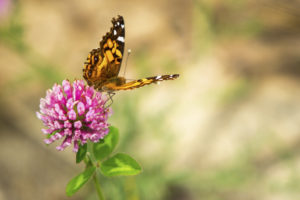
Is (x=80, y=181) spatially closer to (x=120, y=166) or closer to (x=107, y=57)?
(x=120, y=166)

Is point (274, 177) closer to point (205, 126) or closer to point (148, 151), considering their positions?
point (205, 126)

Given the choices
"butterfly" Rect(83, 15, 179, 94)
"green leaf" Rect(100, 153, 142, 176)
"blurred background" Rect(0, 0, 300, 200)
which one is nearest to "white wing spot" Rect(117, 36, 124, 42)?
"butterfly" Rect(83, 15, 179, 94)

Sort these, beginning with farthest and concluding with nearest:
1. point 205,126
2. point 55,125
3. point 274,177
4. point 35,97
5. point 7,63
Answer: point 7,63, point 35,97, point 205,126, point 274,177, point 55,125

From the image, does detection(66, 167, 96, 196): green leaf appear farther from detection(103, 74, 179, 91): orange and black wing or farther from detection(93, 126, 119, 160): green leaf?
detection(103, 74, 179, 91): orange and black wing

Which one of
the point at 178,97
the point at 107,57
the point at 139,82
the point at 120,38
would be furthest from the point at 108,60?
the point at 178,97

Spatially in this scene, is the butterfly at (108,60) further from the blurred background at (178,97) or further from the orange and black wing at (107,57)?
the blurred background at (178,97)

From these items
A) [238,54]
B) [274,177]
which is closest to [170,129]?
[274,177]


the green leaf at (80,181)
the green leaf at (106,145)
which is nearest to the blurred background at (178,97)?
the green leaf at (106,145)
